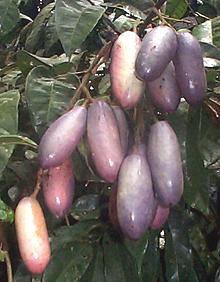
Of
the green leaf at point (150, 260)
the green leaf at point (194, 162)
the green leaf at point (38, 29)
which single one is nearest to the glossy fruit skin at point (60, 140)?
the green leaf at point (194, 162)

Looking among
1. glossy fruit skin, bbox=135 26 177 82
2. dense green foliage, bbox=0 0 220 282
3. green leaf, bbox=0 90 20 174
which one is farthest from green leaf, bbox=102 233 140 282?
glossy fruit skin, bbox=135 26 177 82

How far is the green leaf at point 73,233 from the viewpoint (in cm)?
79

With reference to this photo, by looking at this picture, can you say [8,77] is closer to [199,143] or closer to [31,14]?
[199,143]

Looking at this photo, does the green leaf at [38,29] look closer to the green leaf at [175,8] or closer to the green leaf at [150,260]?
the green leaf at [175,8]

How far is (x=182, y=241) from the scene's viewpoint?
93cm

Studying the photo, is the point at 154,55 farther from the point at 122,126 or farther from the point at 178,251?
the point at 178,251

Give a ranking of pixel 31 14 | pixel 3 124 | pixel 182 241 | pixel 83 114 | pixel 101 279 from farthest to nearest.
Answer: pixel 31 14 → pixel 182 241 → pixel 101 279 → pixel 3 124 → pixel 83 114

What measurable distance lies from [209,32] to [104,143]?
11.5 inches

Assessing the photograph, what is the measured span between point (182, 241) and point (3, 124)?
1.13 feet

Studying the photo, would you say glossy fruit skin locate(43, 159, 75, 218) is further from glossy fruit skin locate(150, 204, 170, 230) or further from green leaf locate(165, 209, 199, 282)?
green leaf locate(165, 209, 199, 282)

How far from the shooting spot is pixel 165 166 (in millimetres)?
558

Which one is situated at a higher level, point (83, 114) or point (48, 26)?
point (83, 114)

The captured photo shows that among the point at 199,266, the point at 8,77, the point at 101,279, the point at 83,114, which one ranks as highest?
the point at 83,114

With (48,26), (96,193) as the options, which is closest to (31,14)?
(48,26)
